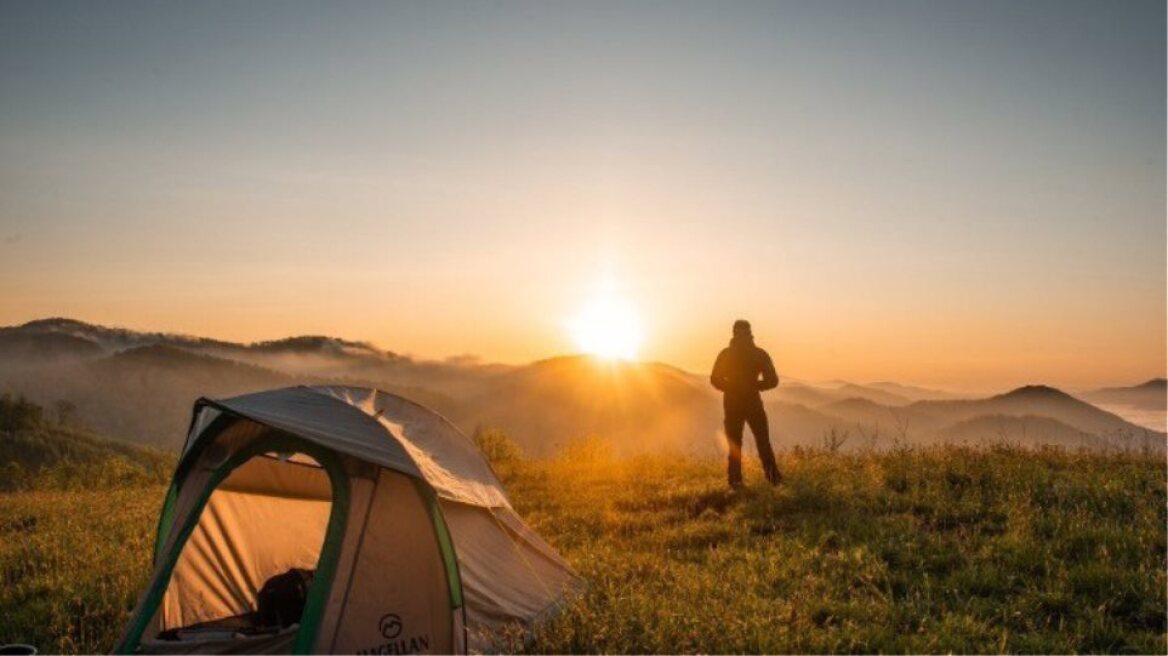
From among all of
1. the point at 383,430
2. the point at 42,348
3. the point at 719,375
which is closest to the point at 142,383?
the point at 42,348

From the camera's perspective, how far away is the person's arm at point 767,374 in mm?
13727

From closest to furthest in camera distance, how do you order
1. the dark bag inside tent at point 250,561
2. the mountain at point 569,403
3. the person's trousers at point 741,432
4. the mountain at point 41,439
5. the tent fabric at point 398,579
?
1. the tent fabric at point 398,579
2. the dark bag inside tent at point 250,561
3. the person's trousers at point 741,432
4. the mountain at point 41,439
5. the mountain at point 569,403

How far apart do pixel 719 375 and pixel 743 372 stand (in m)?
0.42

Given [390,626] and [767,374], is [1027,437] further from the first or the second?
[390,626]

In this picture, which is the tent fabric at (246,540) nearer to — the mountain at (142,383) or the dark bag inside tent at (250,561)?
the dark bag inside tent at (250,561)

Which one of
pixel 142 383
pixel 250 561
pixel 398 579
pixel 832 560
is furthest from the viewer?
pixel 142 383

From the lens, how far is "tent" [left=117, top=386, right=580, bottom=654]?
277 inches

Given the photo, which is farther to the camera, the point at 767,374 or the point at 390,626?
Answer: the point at 767,374

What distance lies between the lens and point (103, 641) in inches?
303

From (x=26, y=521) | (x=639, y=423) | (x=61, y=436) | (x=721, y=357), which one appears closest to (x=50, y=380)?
(x=61, y=436)

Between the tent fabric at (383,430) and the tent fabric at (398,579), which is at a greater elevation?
the tent fabric at (383,430)

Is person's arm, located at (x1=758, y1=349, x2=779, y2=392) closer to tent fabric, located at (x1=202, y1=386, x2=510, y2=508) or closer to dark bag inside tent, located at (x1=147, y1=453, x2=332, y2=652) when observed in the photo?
tent fabric, located at (x1=202, y1=386, x2=510, y2=508)

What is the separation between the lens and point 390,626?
7.04 meters

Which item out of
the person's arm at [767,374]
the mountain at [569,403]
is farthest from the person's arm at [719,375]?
the mountain at [569,403]
